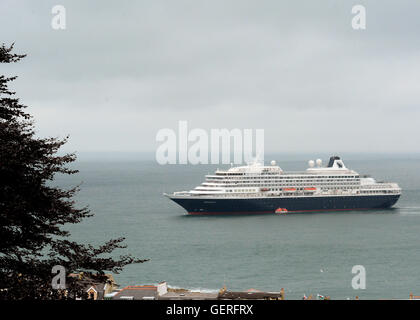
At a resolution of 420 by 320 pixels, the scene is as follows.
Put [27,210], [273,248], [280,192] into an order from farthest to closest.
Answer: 1. [280,192]
2. [273,248]
3. [27,210]

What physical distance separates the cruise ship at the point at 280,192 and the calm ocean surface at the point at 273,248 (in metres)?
2.21

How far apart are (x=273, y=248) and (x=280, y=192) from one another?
2654 cm

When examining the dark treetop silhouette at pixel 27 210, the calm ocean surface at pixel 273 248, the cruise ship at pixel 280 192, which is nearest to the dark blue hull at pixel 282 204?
the cruise ship at pixel 280 192

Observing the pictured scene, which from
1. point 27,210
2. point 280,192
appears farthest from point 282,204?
point 27,210

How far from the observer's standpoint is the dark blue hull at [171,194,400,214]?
6950 centimetres

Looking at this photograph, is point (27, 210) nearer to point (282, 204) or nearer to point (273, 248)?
point (273, 248)

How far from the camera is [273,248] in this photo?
4834 centimetres

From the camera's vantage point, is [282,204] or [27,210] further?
[282,204]

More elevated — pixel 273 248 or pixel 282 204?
pixel 282 204

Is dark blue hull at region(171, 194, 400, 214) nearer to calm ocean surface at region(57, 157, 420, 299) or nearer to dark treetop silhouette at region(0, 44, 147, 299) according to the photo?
calm ocean surface at region(57, 157, 420, 299)

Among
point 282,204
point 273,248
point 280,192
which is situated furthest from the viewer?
point 280,192

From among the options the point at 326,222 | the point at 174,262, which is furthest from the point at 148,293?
the point at 326,222

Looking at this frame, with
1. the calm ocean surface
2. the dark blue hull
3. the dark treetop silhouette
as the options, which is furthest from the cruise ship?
the dark treetop silhouette

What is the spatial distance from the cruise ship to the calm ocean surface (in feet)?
7.25
